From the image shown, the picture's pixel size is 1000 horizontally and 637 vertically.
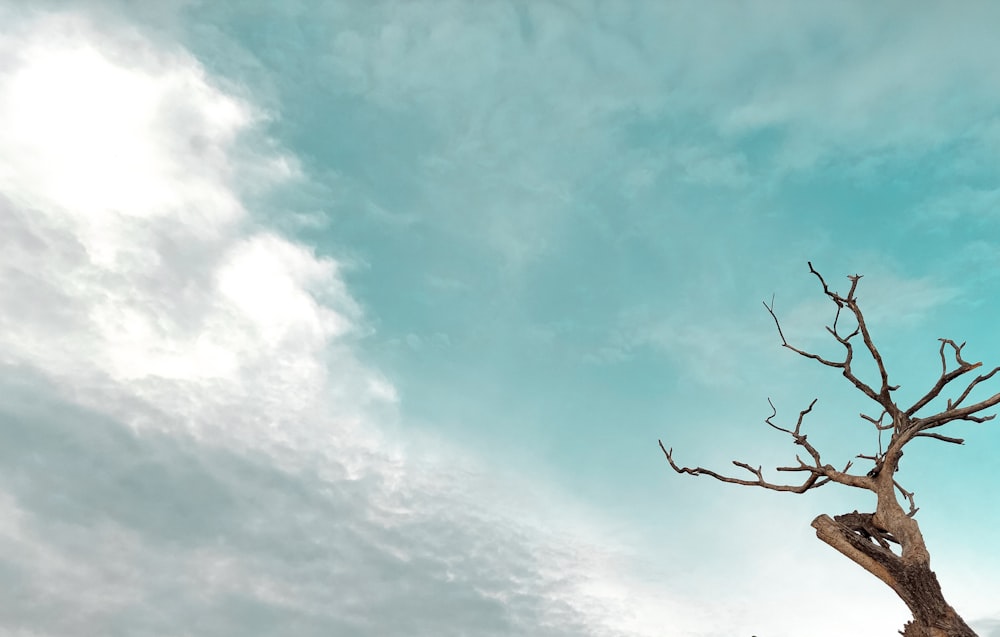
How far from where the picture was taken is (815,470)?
18.7m

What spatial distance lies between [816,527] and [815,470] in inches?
59.0

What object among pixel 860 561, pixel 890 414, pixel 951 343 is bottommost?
pixel 860 561

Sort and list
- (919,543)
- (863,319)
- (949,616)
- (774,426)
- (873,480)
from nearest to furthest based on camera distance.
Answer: (949,616) → (919,543) → (873,480) → (863,319) → (774,426)

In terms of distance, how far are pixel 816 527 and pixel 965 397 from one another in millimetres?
4962

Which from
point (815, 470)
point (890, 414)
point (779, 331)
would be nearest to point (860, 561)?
point (815, 470)

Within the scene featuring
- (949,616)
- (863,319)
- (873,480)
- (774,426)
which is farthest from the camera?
(774,426)

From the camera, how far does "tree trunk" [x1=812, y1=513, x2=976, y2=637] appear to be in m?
15.1

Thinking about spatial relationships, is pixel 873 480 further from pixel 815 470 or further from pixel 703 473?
pixel 703 473

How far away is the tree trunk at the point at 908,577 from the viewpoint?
1509 cm

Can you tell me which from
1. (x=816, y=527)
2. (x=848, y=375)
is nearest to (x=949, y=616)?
(x=816, y=527)

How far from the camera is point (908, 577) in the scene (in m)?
15.9

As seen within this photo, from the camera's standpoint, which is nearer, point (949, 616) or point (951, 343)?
point (949, 616)

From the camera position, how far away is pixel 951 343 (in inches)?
709

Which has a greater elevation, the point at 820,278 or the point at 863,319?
the point at 820,278
